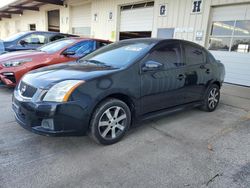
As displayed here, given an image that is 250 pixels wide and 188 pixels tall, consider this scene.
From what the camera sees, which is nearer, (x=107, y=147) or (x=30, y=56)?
(x=107, y=147)

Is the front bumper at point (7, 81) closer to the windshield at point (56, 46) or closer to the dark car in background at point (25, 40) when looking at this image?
the windshield at point (56, 46)

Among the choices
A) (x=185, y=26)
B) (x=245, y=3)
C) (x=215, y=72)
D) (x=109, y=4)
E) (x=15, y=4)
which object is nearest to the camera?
(x=215, y=72)

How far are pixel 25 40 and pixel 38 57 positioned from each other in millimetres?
2759

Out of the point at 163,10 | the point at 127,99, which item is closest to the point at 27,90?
the point at 127,99

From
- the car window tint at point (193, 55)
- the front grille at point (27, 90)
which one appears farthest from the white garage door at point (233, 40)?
the front grille at point (27, 90)

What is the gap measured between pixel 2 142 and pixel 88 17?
1184 centimetres

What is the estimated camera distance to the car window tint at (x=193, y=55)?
3828 mm

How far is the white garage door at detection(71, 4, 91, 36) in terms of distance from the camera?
13281mm

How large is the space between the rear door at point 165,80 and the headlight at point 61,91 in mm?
1051

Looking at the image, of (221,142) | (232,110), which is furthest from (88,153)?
(232,110)

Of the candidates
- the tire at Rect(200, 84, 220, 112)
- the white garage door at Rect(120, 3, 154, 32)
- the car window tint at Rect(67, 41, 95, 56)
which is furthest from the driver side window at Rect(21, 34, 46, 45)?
the tire at Rect(200, 84, 220, 112)

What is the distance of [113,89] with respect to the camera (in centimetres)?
272

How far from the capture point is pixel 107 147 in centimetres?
282

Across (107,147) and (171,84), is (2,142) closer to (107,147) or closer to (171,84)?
(107,147)
